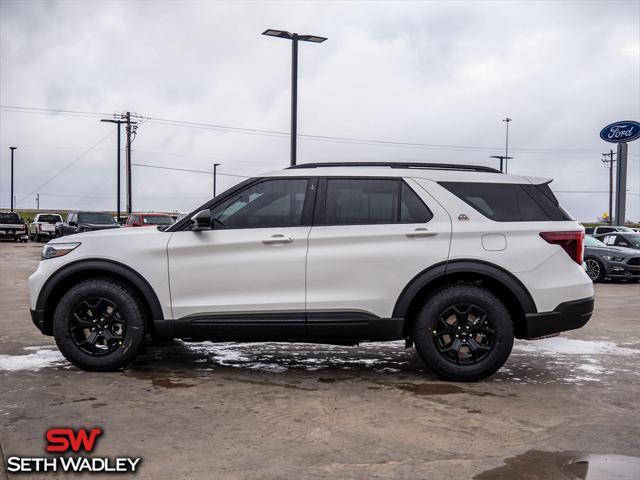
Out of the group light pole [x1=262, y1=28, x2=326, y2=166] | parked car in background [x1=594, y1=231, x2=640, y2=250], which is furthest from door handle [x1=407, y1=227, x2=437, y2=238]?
parked car in background [x1=594, y1=231, x2=640, y2=250]

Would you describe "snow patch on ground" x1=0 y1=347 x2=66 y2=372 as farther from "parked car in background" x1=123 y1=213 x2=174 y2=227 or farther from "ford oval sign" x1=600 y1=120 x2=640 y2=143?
"ford oval sign" x1=600 y1=120 x2=640 y2=143

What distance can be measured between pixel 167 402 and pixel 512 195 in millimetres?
3393

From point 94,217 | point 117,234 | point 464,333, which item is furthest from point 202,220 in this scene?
point 94,217

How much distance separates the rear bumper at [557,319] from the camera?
19.1ft

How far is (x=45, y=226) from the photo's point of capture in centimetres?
3938

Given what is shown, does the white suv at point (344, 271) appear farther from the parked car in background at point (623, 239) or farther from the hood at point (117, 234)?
the parked car in background at point (623, 239)

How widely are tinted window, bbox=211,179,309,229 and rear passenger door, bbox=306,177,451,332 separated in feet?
0.87

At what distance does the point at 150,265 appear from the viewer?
19.8 ft

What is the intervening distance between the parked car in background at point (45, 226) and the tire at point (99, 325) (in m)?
35.1

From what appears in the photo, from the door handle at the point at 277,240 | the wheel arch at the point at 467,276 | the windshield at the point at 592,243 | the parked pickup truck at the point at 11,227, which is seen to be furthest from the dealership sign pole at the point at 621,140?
the parked pickup truck at the point at 11,227

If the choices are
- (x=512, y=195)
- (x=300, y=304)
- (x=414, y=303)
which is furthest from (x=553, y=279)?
(x=300, y=304)

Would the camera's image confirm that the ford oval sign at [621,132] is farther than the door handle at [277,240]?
Yes

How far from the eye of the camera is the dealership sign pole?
3048 cm

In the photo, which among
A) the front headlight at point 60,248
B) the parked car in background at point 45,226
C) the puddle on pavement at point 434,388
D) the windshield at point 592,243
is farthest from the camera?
the parked car in background at point 45,226
